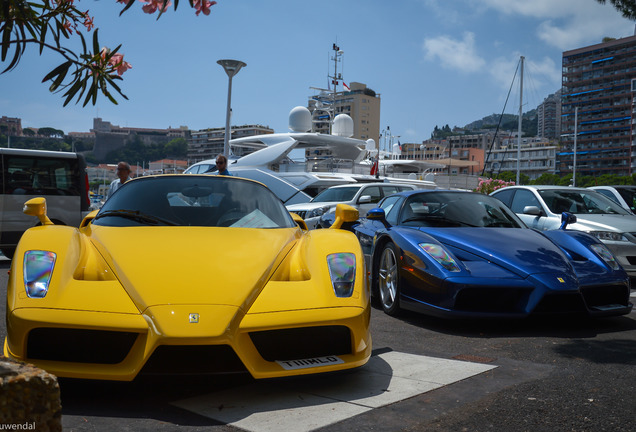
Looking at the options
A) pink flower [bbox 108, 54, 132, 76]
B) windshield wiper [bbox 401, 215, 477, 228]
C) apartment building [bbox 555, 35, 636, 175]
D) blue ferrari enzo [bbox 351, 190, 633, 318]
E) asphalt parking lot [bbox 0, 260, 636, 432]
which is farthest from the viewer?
apartment building [bbox 555, 35, 636, 175]

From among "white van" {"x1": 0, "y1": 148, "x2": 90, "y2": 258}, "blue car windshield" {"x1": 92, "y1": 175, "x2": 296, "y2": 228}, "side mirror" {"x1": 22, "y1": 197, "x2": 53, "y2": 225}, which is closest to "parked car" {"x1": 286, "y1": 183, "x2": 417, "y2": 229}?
"white van" {"x1": 0, "y1": 148, "x2": 90, "y2": 258}

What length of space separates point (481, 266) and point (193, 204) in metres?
2.40

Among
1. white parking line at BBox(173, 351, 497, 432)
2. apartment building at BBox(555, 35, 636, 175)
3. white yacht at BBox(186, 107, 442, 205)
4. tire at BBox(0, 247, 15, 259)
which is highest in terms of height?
apartment building at BBox(555, 35, 636, 175)

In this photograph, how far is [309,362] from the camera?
3.15 metres

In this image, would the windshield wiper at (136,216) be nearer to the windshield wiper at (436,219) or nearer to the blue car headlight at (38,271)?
the blue car headlight at (38,271)

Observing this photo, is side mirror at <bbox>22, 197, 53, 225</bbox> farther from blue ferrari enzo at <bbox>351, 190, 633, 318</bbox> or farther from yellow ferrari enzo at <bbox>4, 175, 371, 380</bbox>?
blue ferrari enzo at <bbox>351, 190, 633, 318</bbox>

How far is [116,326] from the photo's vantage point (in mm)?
2900

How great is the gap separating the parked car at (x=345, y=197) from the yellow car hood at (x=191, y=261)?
9830mm

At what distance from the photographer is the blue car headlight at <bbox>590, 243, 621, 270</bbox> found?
5.57 m

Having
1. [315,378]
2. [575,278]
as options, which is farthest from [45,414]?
[575,278]

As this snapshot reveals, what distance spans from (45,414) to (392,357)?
2.64 m

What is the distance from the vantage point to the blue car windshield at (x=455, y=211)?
614 cm

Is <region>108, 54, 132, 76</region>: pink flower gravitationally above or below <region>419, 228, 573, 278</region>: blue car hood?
above

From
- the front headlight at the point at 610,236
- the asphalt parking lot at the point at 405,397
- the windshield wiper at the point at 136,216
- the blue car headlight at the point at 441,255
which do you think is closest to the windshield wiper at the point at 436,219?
the blue car headlight at the point at 441,255
